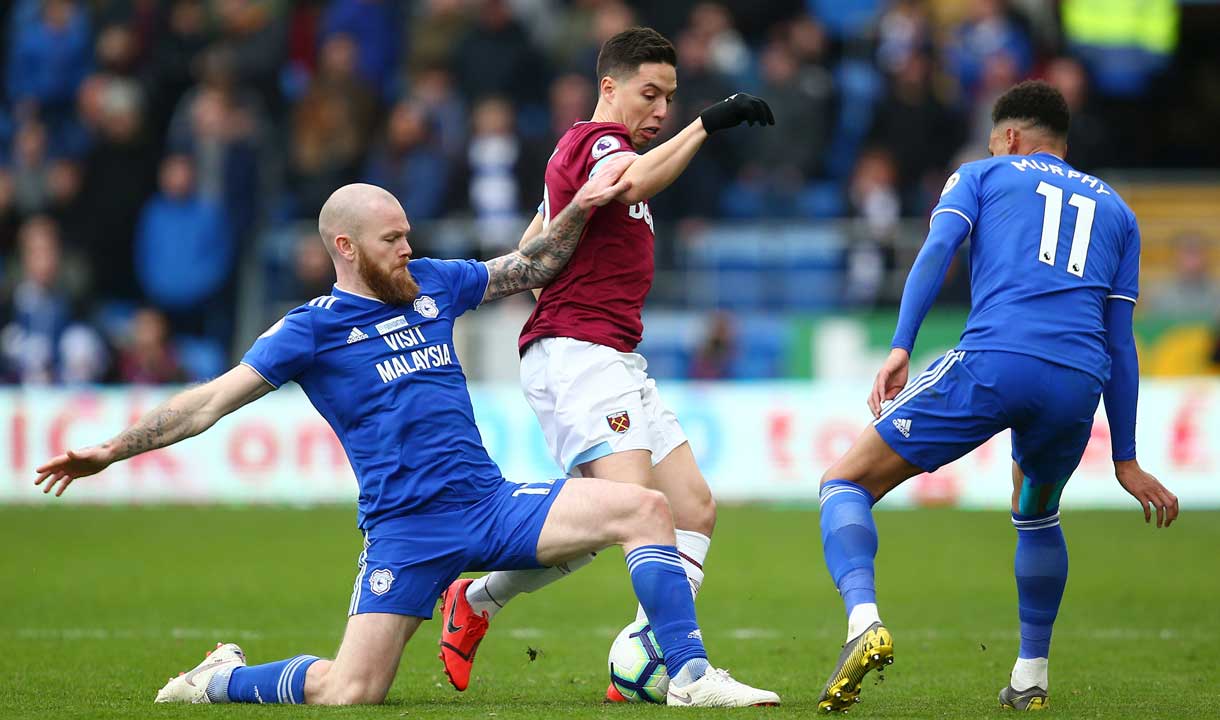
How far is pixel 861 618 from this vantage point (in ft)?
18.7

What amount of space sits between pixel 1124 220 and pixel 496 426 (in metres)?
9.90

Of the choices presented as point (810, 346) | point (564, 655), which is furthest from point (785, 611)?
point (810, 346)

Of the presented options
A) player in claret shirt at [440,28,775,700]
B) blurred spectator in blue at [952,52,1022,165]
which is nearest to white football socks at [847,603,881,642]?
player in claret shirt at [440,28,775,700]

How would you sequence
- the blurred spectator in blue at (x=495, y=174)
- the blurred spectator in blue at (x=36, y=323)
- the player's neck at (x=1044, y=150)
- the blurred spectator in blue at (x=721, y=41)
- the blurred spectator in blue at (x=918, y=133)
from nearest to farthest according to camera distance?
the player's neck at (x=1044, y=150) → the blurred spectator in blue at (x=495, y=174) → the blurred spectator in blue at (x=36, y=323) → the blurred spectator in blue at (x=918, y=133) → the blurred spectator in blue at (x=721, y=41)

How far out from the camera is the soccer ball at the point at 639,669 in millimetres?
6555

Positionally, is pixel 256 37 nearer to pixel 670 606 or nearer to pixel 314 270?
pixel 314 270

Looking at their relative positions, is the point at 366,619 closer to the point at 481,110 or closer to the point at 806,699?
the point at 806,699

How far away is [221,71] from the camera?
725 inches

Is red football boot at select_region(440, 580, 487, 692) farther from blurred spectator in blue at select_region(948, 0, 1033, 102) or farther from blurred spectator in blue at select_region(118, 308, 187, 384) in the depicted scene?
blurred spectator in blue at select_region(948, 0, 1033, 102)

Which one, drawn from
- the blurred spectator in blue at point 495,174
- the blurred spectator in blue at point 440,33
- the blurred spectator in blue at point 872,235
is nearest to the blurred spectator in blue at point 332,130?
the blurred spectator in blue at point 440,33

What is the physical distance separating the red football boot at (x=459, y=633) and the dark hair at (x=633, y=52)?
232 cm

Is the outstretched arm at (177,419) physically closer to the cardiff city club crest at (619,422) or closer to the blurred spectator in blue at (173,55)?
the cardiff city club crest at (619,422)

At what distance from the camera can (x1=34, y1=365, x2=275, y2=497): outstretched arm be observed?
5.74 meters

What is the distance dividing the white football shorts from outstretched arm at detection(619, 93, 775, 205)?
0.70m
